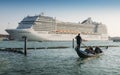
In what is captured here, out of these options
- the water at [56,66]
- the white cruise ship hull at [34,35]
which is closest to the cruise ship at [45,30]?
the white cruise ship hull at [34,35]

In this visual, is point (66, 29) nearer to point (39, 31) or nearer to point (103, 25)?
point (39, 31)

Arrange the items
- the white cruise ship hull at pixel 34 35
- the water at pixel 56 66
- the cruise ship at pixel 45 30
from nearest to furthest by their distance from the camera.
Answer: the water at pixel 56 66 < the white cruise ship hull at pixel 34 35 < the cruise ship at pixel 45 30

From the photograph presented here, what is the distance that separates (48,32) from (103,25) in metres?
57.4

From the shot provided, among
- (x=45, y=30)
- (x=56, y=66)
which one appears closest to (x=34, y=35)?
(x=45, y=30)

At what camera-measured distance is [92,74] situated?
16.3 m

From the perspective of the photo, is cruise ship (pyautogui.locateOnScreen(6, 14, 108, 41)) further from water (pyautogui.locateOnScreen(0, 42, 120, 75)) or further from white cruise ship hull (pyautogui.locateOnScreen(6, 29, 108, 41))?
water (pyautogui.locateOnScreen(0, 42, 120, 75))

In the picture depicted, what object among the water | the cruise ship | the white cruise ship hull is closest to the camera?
the water

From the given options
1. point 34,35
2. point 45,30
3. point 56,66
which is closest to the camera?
point 56,66

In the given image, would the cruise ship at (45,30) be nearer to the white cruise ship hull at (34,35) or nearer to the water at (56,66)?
the white cruise ship hull at (34,35)

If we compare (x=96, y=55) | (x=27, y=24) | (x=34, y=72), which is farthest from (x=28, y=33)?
(x=34, y=72)

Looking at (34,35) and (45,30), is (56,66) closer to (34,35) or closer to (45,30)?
(34,35)

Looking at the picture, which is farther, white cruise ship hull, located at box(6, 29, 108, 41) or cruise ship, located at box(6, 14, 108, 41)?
cruise ship, located at box(6, 14, 108, 41)

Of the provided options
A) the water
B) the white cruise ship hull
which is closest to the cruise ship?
the white cruise ship hull

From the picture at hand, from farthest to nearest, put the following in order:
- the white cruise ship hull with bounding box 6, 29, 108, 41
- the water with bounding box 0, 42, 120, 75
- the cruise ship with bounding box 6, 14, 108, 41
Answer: the cruise ship with bounding box 6, 14, 108, 41, the white cruise ship hull with bounding box 6, 29, 108, 41, the water with bounding box 0, 42, 120, 75
